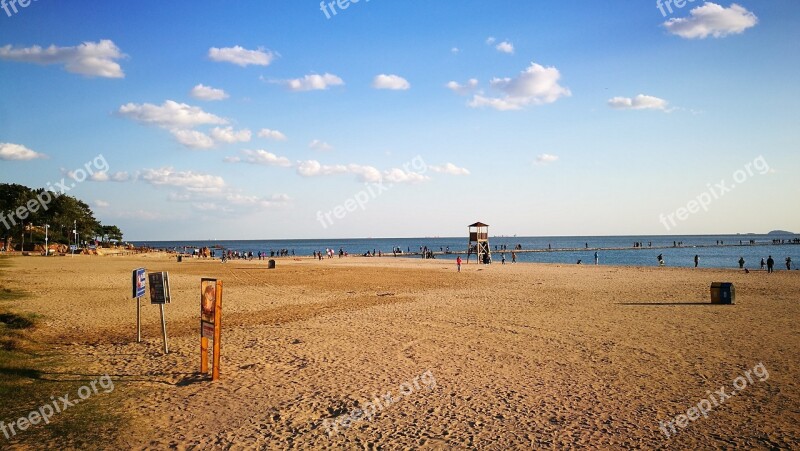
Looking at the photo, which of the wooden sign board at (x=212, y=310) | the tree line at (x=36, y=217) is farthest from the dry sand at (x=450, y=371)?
the tree line at (x=36, y=217)

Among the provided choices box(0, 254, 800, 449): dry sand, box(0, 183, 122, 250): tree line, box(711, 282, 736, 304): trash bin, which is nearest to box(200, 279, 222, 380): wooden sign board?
box(0, 254, 800, 449): dry sand

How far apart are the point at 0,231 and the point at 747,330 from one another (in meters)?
89.6

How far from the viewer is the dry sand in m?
6.57

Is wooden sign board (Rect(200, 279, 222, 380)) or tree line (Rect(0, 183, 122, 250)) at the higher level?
tree line (Rect(0, 183, 122, 250))

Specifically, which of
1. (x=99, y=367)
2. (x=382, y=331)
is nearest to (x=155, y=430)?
(x=99, y=367)

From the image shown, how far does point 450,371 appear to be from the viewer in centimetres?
961

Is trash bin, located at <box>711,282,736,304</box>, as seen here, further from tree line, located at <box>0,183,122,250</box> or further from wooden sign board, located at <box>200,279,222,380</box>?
tree line, located at <box>0,183,122,250</box>

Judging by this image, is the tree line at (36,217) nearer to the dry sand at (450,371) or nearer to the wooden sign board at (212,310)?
the dry sand at (450,371)

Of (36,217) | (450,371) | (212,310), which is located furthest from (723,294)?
(36,217)

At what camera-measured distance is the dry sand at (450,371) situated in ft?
21.5

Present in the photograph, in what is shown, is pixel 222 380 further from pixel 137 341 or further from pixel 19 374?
pixel 137 341

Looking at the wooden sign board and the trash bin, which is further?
the trash bin

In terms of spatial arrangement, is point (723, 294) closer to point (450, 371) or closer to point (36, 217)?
point (450, 371)

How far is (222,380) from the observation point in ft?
29.5
